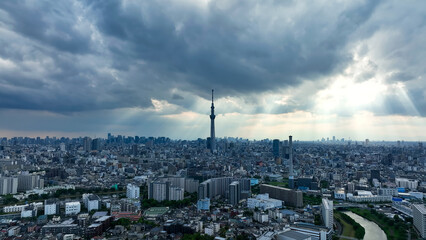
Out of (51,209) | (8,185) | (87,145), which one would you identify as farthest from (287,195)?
(87,145)

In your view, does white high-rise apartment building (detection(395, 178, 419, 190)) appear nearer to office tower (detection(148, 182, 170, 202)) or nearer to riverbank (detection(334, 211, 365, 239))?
riverbank (detection(334, 211, 365, 239))

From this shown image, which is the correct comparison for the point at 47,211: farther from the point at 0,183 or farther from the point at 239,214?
the point at 239,214

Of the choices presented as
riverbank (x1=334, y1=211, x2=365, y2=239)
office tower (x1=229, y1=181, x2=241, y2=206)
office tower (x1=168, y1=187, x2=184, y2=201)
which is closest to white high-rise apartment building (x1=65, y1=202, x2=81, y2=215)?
office tower (x1=168, y1=187, x2=184, y2=201)

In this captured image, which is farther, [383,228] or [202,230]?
[383,228]

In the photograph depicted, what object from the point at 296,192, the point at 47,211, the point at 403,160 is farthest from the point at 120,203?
the point at 403,160

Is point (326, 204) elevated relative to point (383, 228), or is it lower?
elevated
